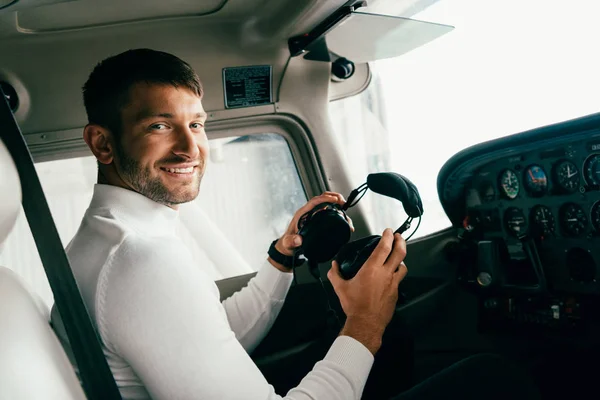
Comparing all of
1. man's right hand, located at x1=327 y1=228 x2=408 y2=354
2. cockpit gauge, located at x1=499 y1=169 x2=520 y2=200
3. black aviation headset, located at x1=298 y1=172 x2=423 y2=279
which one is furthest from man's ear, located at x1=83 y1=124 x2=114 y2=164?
cockpit gauge, located at x1=499 y1=169 x2=520 y2=200

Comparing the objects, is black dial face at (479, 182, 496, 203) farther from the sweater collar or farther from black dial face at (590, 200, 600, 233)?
the sweater collar

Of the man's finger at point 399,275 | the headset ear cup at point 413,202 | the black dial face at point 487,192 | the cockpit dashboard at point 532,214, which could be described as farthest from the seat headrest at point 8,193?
the black dial face at point 487,192

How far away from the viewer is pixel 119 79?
126 centimetres

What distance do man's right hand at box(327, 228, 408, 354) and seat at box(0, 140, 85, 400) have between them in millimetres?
570

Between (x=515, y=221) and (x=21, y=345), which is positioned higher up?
(x=21, y=345)

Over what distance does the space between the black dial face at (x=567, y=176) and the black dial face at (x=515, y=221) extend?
0.70ft

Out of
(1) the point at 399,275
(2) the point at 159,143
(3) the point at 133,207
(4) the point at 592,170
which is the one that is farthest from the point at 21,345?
(4) the point at 592,170

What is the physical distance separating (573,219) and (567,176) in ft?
0.53

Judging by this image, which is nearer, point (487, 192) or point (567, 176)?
point (567, 176)

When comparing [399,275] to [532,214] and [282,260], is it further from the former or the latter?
[532,214]

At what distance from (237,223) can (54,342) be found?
57.3 inches

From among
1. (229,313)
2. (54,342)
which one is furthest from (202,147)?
(54,342)

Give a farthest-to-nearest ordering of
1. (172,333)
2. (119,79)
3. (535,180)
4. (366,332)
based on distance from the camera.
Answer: (535,180)
(119,79)
(366,332)
(172,333)

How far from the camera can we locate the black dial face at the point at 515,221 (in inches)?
78.7
